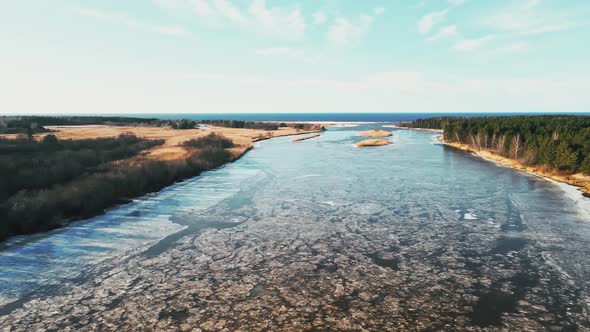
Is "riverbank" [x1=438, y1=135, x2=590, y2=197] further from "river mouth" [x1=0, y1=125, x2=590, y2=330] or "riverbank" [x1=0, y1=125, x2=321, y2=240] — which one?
"riverbank" [x1=0, y1=125, x2=321, y2=240]

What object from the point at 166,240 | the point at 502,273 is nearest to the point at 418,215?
the point at 502,273

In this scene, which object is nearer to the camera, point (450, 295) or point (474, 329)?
point (474, 329)

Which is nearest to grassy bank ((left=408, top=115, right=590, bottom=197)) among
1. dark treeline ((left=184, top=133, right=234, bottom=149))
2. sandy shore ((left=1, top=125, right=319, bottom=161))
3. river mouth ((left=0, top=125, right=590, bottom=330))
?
river mouth ((left=0, top=125, right=590, bottom=330))

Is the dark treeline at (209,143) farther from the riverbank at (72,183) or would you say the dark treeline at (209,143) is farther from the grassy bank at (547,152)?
the grassy bank at (547,152)

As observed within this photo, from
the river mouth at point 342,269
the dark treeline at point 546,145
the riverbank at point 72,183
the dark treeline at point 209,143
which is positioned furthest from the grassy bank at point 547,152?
the dark treeline at point 209,143

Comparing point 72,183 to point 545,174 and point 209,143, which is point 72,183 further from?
point 545,174

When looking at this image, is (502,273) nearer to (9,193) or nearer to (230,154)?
(9,193)
